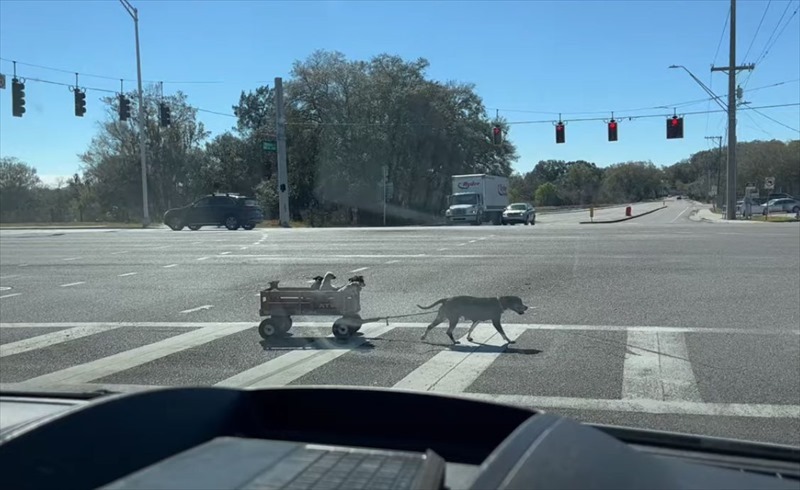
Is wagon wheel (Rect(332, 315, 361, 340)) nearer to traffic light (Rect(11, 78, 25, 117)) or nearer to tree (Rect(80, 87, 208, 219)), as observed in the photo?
traffic light (Rect(11, 78, 25, 117))

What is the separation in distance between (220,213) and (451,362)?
32.9 metres

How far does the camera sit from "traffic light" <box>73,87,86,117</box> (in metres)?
36.6

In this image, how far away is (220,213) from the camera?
39.7 meters

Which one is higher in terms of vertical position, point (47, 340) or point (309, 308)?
point (309, 308)

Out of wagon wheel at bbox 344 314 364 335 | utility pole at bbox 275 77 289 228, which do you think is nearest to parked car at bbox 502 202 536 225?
utility pole at bbox 275 77 289 228

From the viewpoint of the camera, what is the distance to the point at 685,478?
6.98 ft

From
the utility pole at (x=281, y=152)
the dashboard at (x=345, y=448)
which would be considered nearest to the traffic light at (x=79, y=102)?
the utility pole at (x=281, y=152)

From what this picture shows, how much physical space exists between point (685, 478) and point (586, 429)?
0.29m

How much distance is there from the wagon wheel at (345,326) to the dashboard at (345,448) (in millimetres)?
6815

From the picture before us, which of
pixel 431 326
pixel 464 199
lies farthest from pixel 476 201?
pixel 431 326

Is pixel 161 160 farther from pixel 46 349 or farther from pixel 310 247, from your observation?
pixel 46 349

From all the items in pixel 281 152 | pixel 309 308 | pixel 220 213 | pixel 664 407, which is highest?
pixel 281 152

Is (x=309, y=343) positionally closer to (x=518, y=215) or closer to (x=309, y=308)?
(x=309, y=308)

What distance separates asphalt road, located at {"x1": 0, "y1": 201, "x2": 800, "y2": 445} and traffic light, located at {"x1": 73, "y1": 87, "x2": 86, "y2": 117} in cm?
1777
